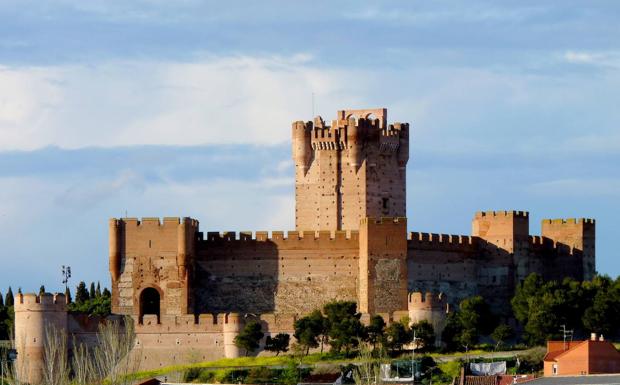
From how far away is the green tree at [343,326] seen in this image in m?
90.8

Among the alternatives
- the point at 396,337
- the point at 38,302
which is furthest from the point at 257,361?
the point at 38,302

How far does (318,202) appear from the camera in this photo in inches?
3937

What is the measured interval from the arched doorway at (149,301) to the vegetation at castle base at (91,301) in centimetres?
228

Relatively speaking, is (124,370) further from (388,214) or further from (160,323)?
(388,214)

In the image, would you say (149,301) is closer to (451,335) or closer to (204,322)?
(204,322)

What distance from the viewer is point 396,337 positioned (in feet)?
296

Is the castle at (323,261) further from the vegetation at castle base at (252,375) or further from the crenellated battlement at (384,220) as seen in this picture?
the vegetation at castle base at (252,375)

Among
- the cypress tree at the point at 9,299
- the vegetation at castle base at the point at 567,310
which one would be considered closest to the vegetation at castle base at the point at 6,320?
the cypress tree at the point at 9,299

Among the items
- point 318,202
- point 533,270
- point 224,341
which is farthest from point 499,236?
point 224,341

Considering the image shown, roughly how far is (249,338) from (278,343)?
121cm

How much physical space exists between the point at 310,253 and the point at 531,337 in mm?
10218

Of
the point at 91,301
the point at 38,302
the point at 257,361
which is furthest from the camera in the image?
the point at 91,301

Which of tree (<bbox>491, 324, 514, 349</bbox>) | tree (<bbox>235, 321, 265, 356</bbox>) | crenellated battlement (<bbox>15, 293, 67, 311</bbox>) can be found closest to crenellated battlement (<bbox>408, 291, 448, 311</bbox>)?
tree (<bbox>491, 324, 514, 349</bbox>)

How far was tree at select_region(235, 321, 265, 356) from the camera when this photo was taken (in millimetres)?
91562
